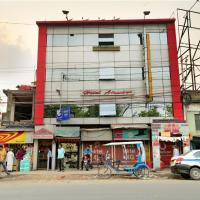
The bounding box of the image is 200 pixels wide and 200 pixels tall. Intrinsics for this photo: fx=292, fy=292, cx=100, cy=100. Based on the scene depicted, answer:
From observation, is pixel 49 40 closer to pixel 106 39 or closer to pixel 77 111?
pixel 106 39

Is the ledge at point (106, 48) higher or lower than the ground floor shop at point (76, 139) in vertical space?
higher

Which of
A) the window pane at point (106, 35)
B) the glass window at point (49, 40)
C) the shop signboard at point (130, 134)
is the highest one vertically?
the window pane at point (106, 35)

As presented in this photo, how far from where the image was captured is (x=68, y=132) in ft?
83.4

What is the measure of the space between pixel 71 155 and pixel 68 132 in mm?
2170

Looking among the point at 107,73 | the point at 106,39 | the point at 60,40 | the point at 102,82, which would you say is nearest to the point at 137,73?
the point at 107,73

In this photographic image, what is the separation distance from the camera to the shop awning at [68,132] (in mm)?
25312

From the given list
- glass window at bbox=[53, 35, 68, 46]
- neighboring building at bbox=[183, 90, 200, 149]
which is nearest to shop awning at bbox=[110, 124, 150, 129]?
neighboring building at bbox=[183, 90, 200, 149]

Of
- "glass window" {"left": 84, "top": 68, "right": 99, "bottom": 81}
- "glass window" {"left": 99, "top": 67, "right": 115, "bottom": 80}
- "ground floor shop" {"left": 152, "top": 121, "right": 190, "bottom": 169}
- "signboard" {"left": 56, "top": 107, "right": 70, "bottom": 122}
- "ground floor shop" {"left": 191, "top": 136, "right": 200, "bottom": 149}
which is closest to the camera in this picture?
"ground floor shop" {"left": 152, "top": 121, "right": 190, "bottom": 169}

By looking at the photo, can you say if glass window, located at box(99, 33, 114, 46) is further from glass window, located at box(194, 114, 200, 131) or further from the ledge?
glass window, located at box(194, 114, 200, 131)

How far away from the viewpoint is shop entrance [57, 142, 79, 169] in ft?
84.1

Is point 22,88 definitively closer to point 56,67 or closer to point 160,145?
point 56,67

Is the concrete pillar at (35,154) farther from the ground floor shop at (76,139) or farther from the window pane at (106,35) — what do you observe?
the window pane at (106,35)

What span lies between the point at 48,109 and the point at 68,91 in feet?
8.06

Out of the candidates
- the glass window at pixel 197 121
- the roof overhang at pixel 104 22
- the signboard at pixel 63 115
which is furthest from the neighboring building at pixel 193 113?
the signboard at pixel 63 115
